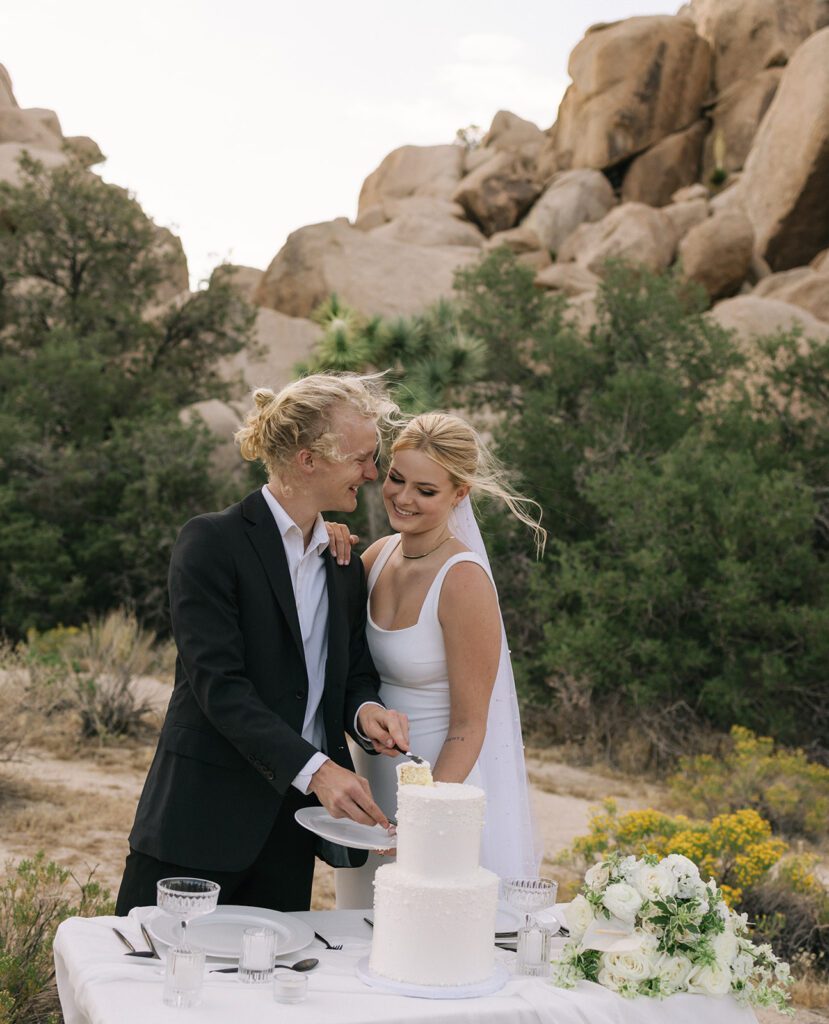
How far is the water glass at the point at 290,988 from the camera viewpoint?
2.13 metres

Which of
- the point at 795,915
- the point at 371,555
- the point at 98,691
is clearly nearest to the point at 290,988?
the point at 371,555

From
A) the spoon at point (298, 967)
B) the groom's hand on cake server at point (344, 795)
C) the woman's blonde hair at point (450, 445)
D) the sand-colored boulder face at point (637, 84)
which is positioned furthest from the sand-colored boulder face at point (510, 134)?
the spoon at point (298, 967)

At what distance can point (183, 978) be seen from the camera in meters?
2.08

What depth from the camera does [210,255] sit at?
21781mm

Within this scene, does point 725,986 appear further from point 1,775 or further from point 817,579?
point 817,579

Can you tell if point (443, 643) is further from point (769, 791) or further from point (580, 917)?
point (769, 791)

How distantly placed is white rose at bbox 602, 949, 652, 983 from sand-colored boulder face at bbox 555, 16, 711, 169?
35.7m

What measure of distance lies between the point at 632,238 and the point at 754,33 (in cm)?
1028

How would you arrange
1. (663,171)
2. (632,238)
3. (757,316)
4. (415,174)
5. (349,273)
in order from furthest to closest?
1. (415,174)
2. (663,171)
3. (632,238)
4. (349,273)
5. (757,316)

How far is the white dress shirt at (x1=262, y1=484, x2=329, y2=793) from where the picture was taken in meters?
3.05

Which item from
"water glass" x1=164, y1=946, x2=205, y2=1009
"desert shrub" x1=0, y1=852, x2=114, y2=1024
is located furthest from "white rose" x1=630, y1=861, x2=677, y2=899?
"desert shrub" x1=0, y1=852, x2=114, y2=1024

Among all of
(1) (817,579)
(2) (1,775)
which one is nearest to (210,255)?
(1) (817,579)

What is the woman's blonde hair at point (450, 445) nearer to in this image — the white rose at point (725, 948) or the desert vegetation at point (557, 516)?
the white rose at point (725, 948)

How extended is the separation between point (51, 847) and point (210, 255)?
16504 millimetres
